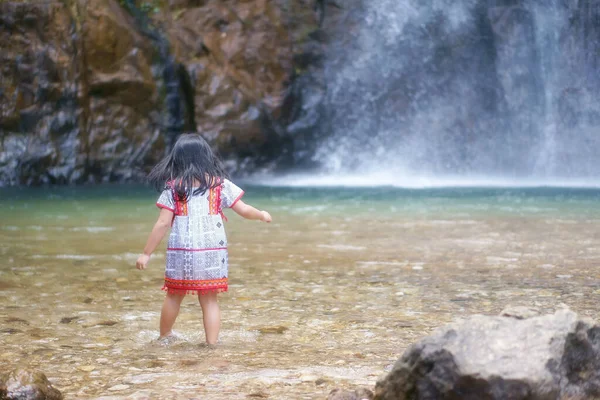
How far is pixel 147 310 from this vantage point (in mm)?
4527

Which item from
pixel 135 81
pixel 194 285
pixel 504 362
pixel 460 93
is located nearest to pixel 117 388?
pixel 194 285

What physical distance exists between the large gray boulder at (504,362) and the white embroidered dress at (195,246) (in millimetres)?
1413

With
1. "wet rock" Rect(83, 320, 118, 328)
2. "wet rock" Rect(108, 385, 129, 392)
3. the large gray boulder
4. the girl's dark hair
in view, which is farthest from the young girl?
the large gray boulder

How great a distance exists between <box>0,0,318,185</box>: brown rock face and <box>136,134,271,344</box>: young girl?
1314cm

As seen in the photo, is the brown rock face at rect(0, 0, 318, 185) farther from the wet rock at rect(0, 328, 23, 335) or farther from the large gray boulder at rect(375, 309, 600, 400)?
the large gray boulder at rect(375, 309, 600, 400)

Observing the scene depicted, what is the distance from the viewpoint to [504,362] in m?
2.29

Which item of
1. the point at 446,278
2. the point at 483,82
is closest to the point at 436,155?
the point at 483,82

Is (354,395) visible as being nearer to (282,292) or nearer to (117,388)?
(117,388)

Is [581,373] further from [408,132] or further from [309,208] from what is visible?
[408,132]

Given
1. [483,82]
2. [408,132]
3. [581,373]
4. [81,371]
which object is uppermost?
[483,82]

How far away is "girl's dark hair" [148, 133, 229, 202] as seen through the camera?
12.6 feet

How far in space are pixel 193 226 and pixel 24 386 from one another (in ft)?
4.32

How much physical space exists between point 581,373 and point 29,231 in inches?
266

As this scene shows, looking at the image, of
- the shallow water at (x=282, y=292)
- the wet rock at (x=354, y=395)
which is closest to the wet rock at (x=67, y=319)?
the shallow water at (x=282, y=292)
